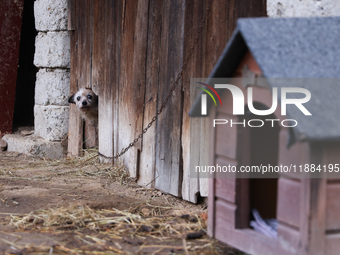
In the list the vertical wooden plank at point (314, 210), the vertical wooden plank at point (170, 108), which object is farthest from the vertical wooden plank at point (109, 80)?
the vertical wooden plank at point (314, 210)

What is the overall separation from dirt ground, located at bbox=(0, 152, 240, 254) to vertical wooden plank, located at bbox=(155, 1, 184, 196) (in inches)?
8.9

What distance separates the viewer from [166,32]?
5395 millimetres

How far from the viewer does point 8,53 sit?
8.48 metres

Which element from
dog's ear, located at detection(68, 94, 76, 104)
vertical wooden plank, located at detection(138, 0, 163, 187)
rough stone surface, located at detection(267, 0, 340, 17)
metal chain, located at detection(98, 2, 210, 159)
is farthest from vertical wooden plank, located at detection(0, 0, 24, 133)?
rough stone surface, located at detection(267, 0, 340, 17)

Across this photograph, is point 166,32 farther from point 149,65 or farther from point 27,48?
point 27,48

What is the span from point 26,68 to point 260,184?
304 inches

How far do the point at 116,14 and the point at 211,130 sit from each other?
3325mm

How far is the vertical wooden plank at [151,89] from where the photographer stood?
5580 mm

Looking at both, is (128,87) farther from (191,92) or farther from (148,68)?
(191,92)

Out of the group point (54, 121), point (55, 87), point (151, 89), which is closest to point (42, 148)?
point (54, 121)

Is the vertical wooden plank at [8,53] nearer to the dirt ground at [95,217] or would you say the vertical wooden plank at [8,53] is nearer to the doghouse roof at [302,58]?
the dirt ground at [95,217]

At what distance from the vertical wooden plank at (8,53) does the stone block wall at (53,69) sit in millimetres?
782

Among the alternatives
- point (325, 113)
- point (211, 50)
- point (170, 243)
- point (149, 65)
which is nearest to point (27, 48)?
point (149, 65)

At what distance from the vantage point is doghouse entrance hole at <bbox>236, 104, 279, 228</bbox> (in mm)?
3393
